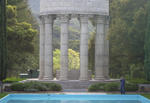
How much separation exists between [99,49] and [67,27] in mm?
6680

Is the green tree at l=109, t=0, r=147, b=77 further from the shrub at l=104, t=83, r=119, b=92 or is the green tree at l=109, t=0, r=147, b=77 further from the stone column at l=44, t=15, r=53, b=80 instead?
the shrub at l=104, t=83, r=119, b=92

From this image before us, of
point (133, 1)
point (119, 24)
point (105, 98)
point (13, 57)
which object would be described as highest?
point (133, 1)

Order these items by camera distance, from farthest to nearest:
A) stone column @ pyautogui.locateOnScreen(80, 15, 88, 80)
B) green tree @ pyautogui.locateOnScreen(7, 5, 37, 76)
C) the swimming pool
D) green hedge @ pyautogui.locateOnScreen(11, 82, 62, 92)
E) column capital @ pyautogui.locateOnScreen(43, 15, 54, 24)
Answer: green tree @ pyautogui.locateOnScreen(7, 5, 37, 76) < column capital @ pyautogui.locateOnScreen(43, 15, 54, 24) < stone column @ pyautogui.locateOnScreen(80, 15, 88, 80) < green hedge @ pyautogui.locateOnScreen(11, 82, 62, 92) < the swimming pool

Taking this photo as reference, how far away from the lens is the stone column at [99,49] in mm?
59219

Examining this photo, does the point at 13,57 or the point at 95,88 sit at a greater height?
the point at 13,57

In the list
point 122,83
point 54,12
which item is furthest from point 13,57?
point 122,83

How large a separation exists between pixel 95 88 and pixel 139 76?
17.5 metres

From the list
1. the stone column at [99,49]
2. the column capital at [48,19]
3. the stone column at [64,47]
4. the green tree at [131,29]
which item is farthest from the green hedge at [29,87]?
the column capital at [48,19]

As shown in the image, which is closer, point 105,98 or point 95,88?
point 105,98

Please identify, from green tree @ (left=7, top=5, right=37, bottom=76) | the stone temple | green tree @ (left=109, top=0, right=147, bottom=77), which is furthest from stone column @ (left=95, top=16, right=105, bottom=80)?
green tree @ (left=7, top=5, right=37, bottom=76)

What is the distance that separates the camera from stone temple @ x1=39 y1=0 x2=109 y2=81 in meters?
57.6

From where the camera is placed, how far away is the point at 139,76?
6222 cm

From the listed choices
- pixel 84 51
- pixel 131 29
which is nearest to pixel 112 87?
pixel 131 29

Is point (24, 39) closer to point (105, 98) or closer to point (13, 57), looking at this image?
point (13, 57)
